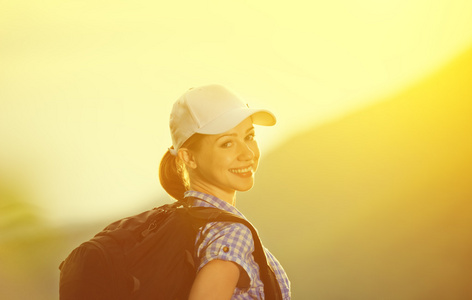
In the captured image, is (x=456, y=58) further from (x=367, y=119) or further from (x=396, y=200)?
(x=396, y=200)

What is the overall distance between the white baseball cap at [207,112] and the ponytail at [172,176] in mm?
101

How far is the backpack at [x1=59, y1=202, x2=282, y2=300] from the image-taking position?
3.08 feet

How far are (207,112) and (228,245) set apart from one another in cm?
28

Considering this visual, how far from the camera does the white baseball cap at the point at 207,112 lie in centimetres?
110

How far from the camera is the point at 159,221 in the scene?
1.06 m

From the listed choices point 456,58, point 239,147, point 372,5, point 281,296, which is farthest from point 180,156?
point 456,58

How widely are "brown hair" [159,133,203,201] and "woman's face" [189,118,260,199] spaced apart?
0.12m

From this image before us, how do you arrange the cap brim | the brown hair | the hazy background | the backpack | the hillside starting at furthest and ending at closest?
the hillside
the hazy background
the brown hair
the cap brim
the backpack

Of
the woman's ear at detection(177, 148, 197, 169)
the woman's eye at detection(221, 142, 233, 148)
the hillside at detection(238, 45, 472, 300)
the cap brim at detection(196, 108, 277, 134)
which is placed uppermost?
the cap brim at detection(196, 108, 277, 134)

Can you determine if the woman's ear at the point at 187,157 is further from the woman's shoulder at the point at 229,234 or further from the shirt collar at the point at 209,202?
the woman's shoulder at the point at 229,234

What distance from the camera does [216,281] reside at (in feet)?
3.16

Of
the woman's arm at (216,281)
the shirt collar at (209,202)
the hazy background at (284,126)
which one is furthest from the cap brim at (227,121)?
the hazy background at (284,126)

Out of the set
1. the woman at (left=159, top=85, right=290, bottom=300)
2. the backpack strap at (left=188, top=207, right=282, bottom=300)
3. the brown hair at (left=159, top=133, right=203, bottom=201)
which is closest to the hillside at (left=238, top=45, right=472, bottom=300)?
the brown hair at (left=159, top=133, right=203, bottom=201)

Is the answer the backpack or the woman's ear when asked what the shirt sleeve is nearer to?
the backpack
